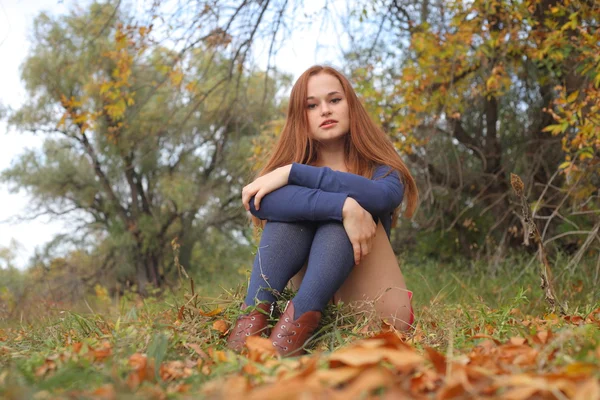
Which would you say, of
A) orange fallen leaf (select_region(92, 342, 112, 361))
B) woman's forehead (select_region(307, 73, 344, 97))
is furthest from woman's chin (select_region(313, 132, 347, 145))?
orange fallen leaf (select_region(92, 342, 112, 361))

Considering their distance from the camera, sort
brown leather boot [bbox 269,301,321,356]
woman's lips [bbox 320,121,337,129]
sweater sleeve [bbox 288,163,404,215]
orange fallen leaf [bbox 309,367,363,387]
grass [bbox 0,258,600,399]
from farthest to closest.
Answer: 1. woman's lips [bbox 320,121,337,129]
2. sweater sleeve [bbox 288,163,404,215]
3. brown leather boot [bbox 269,301,321,356]
4. grass [bbox 0,258,600,399]
5. orange fallen leaf [bbox 309,367,363,387]

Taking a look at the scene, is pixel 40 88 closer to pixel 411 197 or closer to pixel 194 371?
pixel 411 197

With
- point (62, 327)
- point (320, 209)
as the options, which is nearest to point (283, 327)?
point (320, 209)

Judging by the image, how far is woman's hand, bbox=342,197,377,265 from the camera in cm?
191

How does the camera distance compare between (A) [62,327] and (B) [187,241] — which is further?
(B) [187,241]

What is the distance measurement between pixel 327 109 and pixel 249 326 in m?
0.99

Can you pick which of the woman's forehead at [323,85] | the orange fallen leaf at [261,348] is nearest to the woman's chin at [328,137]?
the woman's forehead at [323,85]

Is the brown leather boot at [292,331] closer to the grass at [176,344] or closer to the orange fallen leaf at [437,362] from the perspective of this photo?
the grass at [176,344]

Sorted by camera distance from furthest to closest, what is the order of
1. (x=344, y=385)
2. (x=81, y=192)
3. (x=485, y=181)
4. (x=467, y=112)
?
(x=81, y=192) → (x=467, y=112) → (x=485, y=181) → (x=344, y=385)

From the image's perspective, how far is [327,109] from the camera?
2.39 metres

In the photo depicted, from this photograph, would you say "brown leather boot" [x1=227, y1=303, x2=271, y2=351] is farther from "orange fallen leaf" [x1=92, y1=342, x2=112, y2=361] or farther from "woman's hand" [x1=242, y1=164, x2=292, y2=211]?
"orange fallen leaf" [x1=92, y1=342, x2=112, y2=361]

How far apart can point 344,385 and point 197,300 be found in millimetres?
1246

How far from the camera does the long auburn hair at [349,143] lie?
2.38 m

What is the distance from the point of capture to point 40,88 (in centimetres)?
1117
